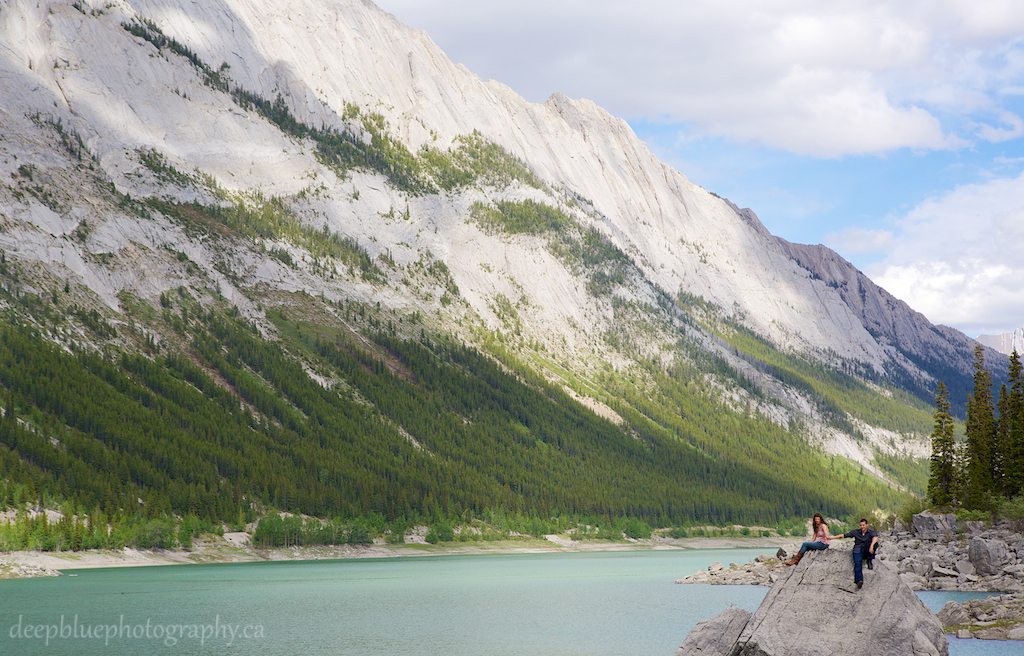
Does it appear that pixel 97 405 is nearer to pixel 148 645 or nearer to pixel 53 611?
pixel 53 611

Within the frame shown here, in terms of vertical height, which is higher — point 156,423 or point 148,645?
point 156,423

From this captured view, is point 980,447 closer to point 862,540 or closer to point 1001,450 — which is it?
point 1001,450

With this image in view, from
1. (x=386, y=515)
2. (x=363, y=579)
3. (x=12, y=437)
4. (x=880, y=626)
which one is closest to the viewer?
(x=880, y=626)

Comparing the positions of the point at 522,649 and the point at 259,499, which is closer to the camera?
the point at 522,649

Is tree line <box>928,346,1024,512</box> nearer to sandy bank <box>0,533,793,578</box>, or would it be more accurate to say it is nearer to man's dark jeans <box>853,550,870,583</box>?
man's dark jeans <box>853,550,870,583</box>

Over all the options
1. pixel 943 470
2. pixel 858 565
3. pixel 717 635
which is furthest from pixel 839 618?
pixel 943 470

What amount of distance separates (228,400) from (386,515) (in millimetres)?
44542

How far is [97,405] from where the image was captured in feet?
504

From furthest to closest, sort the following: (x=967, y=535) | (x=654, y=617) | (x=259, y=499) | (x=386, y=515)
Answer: (x=386, y=515) → (x=259, y=499) → (x=967, y=535) → (x=654, y=617)

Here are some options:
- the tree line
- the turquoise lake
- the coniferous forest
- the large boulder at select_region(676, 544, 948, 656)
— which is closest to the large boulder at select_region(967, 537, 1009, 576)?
the turquoise lake

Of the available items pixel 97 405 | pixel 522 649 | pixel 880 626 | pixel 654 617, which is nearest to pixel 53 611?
pixel 522 649

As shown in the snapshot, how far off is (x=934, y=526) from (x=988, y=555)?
41.4 ft

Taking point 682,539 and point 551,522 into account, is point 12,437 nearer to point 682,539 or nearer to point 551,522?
point 551,522

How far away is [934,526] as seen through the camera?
75438 mm
